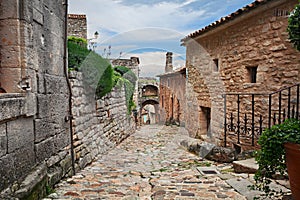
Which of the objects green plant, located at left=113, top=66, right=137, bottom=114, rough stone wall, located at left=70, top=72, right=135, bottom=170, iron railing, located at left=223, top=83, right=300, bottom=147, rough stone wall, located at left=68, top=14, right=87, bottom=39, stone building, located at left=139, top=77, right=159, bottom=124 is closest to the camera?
iron railing, located at left=223, top=83, right=300, bottom=147

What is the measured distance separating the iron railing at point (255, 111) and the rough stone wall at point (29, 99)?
343cm

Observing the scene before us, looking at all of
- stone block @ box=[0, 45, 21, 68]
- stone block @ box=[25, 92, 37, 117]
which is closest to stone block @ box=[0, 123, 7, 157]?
Answer: stone block @ box=[25, 92, 37, 117]

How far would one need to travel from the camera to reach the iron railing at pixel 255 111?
4.61 metres

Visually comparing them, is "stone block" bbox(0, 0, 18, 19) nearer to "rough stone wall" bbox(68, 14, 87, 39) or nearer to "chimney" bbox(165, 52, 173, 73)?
"rough stone wall" bbox(68, 14, 87, 39)

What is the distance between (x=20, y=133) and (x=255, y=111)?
4.61 meters

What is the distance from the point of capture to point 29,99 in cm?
300

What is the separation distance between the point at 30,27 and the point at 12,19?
224 mm

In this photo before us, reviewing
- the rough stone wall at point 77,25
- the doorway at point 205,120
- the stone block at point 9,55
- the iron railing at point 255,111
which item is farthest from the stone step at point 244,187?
the rough stone wall at point 77,25

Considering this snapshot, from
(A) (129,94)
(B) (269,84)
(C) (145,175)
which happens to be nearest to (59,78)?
(C) (145,175)

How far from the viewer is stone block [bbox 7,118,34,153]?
8.64 feet

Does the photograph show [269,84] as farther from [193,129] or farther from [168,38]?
[168,38]

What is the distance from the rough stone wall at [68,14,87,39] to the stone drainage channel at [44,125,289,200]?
688 centimetres

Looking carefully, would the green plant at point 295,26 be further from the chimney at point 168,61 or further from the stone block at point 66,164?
the chimney at point 168,61

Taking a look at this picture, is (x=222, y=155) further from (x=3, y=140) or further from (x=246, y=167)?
(x=3, y=140)
